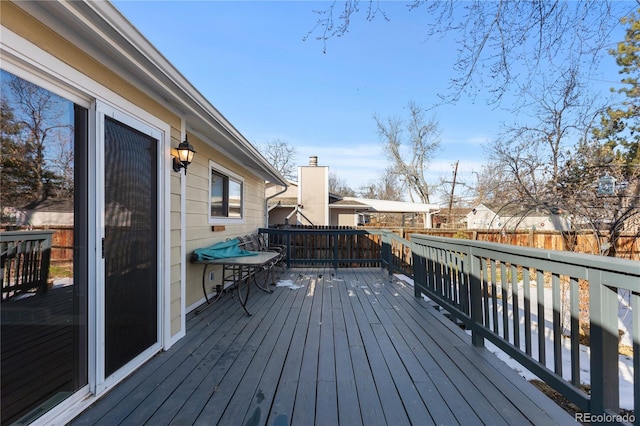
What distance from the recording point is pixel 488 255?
2.38m

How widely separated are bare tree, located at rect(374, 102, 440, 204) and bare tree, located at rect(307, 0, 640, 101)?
17453 millimetres

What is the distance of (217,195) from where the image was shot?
460 cm

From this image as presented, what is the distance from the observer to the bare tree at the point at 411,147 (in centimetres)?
2019

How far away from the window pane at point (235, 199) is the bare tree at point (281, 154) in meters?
16.9

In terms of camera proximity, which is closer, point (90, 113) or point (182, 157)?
point (90, 113)

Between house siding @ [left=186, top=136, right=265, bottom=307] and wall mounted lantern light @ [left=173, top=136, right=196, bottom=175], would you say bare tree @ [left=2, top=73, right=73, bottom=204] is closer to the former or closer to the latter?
wall mounted lantern light @ [left=173, top=136, right=196, bottom=175]

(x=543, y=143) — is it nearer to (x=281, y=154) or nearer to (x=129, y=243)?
(x=129, y=243)

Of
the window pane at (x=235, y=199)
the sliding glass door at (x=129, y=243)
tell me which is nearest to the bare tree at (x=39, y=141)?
the sliding glass door at (x=129, y=243)

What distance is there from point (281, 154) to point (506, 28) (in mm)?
20933

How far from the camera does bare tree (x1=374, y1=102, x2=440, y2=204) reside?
20188 millimetres

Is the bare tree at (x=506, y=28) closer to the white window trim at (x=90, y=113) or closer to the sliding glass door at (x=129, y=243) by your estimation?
the white window trim at (x=90, y=113)

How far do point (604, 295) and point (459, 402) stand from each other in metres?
1.03

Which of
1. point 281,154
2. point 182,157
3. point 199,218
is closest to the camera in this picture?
point 182,157

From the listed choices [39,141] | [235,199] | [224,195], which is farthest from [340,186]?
[39,141]
